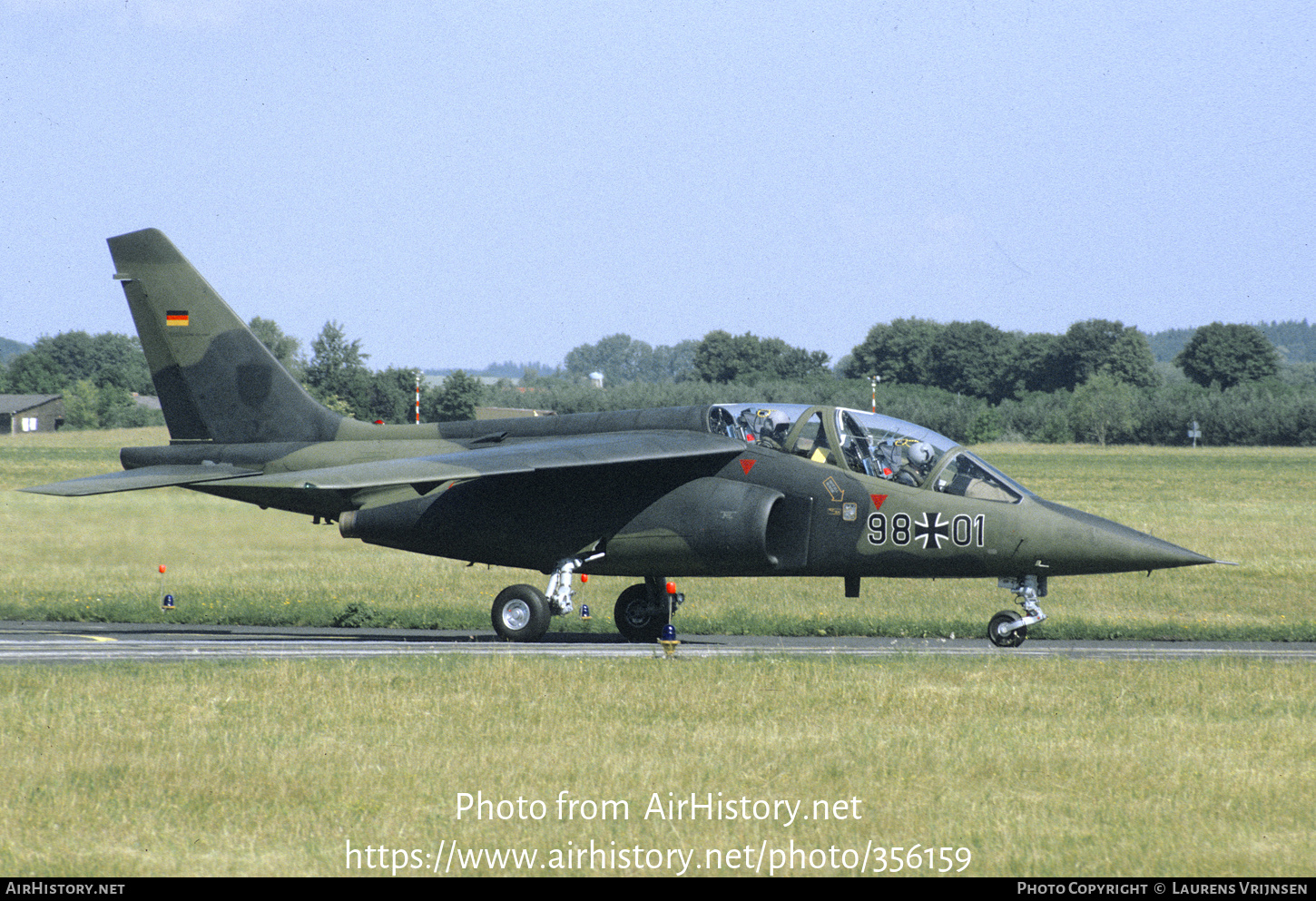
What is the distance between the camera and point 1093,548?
17938 mm

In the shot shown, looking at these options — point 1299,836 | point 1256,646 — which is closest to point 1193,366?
point 1256,646

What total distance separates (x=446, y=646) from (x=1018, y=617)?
24.8ft

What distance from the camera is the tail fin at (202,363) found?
2216 centimetres

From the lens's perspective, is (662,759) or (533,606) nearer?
(662,759)

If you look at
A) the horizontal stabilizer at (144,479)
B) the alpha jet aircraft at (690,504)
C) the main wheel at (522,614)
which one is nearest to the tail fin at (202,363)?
the horizontal stabilizer at (144,479)

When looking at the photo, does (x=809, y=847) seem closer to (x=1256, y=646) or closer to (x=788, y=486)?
(x=788, y=486)

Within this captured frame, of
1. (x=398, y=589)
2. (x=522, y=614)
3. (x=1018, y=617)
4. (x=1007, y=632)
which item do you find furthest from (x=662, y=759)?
(x=398, y=589)

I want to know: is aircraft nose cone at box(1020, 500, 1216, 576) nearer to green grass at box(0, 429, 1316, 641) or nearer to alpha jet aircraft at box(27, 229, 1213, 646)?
alpha jet aircraft at box(27, 229, 1213, 646)

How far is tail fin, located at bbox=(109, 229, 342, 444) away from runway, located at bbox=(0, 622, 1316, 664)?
3.19 metres

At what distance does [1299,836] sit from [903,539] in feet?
32.9

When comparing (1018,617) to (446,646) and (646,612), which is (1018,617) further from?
(446,646)

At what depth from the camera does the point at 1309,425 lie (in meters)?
118

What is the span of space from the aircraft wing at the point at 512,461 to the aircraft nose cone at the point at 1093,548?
4.17 meters

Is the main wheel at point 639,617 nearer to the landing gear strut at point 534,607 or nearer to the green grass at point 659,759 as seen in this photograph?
the landing gear strut at point 534,607
